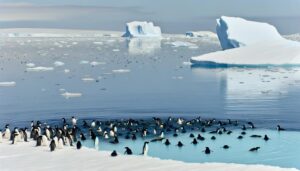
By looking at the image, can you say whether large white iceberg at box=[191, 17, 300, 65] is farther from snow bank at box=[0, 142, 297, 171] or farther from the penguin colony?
snow bank at box=[0, 142, 297, 171]

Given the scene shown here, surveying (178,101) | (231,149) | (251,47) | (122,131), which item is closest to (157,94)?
(178,101)

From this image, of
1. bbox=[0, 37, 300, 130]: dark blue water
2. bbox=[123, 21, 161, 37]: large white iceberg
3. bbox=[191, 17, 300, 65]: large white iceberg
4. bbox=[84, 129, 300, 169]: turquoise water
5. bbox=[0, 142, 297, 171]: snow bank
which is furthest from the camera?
bbox=[123, 21, 161, 37]: large white iceberg

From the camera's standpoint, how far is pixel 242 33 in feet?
250

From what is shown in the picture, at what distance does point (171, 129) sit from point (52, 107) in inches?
468

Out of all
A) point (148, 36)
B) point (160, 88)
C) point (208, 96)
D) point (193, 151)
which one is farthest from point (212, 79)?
point (148, 36)

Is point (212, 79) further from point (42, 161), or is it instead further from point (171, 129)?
point (42, 161)

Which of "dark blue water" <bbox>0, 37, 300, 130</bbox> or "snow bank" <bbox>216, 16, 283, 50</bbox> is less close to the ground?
"snow bank" <bbox>216, 16, 283, 50</bbox>

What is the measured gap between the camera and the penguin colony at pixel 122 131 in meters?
22.7

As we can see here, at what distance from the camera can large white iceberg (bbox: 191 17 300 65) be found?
63.9m

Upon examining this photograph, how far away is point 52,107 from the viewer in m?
35.4

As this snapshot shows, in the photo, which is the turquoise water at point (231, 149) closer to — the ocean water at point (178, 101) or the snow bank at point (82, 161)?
the ocean water at point (178, 101)

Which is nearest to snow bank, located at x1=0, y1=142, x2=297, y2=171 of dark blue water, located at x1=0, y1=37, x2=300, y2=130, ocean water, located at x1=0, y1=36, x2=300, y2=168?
ocean water, located at x1=0, y1=36, x2=300, y2=168

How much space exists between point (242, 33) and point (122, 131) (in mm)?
53176

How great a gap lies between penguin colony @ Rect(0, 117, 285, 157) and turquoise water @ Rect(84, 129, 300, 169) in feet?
0.92
